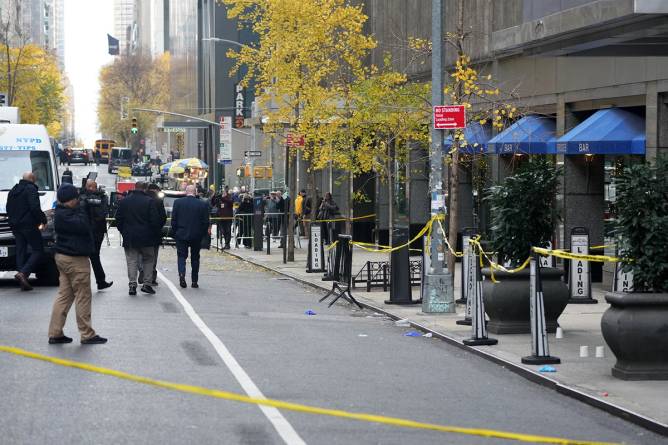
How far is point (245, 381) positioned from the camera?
1156 centimetres

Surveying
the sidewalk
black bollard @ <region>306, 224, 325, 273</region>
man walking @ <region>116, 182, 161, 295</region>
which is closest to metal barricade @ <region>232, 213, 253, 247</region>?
black bollard @ <region>306, 224, 325, 273</region>

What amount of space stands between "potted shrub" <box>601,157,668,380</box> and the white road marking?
352cm

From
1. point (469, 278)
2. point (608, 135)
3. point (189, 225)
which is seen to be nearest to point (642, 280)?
point (469, 278)

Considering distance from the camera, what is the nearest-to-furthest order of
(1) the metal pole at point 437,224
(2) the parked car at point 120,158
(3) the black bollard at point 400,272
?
(1) the metal pole at point 437,224
(3) the black bollard at point 400,272
(2) the parked car at point 120,158

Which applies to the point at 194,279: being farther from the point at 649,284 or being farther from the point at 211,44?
the point at 211,44

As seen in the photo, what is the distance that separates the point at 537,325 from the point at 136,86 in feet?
497

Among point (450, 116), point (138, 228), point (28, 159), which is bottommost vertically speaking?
point (138, 228)

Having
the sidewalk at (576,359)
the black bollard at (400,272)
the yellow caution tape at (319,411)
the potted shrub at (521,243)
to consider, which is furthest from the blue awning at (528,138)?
the yellow caution tape at (319,411)

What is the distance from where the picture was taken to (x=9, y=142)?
24.7 m

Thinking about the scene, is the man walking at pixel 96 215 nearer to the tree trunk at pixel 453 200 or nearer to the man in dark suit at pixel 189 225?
the man in dark suit at pixel 189 225

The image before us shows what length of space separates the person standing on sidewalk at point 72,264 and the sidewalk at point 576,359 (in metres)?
4.50

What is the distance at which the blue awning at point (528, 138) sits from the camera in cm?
2528

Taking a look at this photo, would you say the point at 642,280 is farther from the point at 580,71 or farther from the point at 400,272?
the point at 580,71

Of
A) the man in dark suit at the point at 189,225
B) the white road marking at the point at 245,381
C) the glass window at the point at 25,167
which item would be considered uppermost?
the glass window at the point at 25,167
